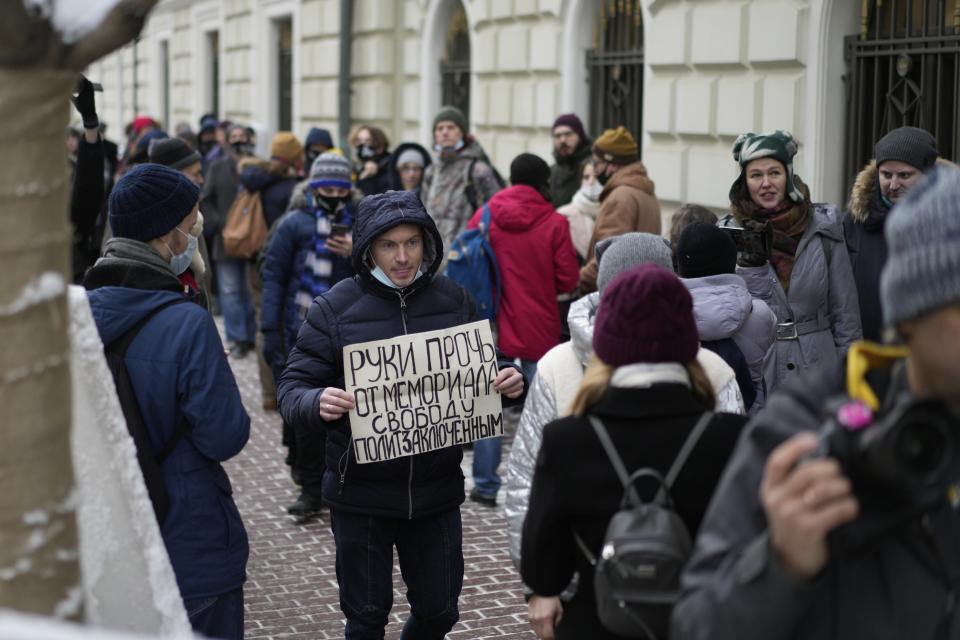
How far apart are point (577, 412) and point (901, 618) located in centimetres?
98

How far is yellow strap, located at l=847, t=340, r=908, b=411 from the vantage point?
210 centimetres

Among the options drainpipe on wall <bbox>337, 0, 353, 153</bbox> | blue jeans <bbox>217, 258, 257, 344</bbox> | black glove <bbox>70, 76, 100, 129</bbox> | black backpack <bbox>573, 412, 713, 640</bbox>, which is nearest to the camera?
black backpack <bbox>573, 412, 713, 640</bbox>

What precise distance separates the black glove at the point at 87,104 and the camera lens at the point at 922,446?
16.2 feet

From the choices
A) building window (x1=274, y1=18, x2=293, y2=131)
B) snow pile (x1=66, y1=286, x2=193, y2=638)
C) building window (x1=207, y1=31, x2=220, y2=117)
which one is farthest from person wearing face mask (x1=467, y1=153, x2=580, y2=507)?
building window (x1=207, y1=31, x2=220, y2=117)

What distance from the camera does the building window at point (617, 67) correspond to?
1197 cm

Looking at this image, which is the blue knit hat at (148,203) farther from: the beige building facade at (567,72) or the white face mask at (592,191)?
the beige building facade at (567,72)

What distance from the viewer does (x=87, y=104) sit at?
6.57 meters

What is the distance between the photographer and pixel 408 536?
455 cm

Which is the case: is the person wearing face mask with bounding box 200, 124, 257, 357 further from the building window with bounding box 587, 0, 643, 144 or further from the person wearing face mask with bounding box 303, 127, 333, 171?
the building window with bounding box 587, 0, 643, 144

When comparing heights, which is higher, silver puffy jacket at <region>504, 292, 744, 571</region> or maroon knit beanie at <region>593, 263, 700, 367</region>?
maroon knit beanie at <region>593, 263, 700, 367</region>

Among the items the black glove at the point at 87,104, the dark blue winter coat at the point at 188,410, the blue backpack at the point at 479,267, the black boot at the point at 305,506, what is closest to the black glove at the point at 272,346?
the black boot at the point at 305,506

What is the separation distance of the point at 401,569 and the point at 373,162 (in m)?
7.25

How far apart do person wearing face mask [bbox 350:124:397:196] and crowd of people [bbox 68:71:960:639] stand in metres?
3.34

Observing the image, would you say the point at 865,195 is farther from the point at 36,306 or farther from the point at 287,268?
the point at 36,306
